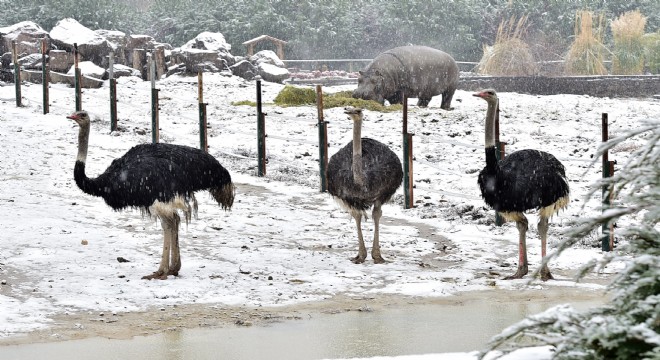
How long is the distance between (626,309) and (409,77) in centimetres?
1995

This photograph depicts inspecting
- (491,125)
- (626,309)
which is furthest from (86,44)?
(626,309)

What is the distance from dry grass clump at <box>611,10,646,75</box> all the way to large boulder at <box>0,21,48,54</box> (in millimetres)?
15327

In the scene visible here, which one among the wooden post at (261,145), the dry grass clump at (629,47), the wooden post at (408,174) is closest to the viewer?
the wooden post at (408,174)

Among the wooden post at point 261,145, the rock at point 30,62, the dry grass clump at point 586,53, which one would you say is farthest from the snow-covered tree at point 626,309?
the dry grass clump at point 586,53

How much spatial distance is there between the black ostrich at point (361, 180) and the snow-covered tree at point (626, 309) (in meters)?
5.97

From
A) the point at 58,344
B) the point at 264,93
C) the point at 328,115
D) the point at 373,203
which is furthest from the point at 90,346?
the point at 264,93

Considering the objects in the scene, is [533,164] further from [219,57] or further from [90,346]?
[219,57]

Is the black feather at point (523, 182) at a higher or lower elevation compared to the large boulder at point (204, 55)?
lower

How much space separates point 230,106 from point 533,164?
503 inches

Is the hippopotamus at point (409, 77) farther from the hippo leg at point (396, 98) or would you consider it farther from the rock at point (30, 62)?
the rock at point (30, 62)

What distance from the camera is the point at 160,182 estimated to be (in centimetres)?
877

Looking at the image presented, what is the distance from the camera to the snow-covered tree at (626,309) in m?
3.45

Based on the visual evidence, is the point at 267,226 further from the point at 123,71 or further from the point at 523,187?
the point at 123,71

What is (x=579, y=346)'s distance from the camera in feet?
11.8
